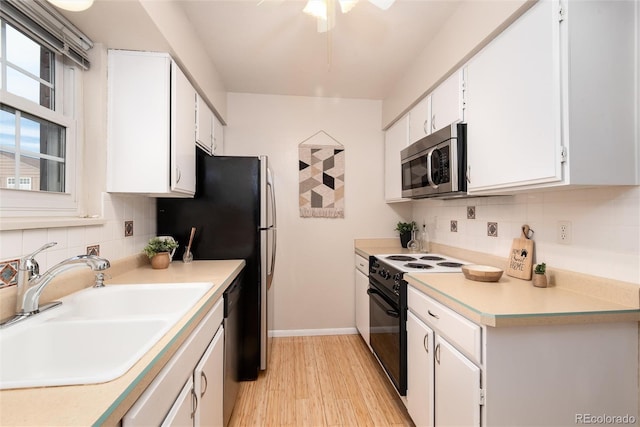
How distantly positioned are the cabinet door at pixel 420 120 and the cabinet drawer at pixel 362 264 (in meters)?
1.16

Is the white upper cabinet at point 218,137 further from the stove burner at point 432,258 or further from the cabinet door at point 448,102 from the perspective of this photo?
the stove burner at point 432,258

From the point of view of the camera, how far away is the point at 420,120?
2.28 meters

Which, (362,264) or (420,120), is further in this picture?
(362,264)

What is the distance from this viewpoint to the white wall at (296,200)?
3.01 m

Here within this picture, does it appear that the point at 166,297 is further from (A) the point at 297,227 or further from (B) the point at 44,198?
(A) the point at 297,227

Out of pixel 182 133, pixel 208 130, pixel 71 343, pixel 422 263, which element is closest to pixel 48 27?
pixel 182 133

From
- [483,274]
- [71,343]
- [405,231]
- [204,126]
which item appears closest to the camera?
[71,343]

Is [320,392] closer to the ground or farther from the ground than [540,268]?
Result: closer to the ground

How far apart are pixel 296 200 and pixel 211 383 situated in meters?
1.98

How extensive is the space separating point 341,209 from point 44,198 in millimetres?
2315

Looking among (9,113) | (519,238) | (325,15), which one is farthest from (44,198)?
(519,238)

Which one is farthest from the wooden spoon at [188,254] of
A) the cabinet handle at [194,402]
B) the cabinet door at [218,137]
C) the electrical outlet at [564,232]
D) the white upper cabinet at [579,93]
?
the electrical outlet at [564,232]

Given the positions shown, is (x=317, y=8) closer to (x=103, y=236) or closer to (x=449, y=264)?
(x=103, y=236)

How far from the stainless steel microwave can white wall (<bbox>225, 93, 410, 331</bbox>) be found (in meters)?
0.91
